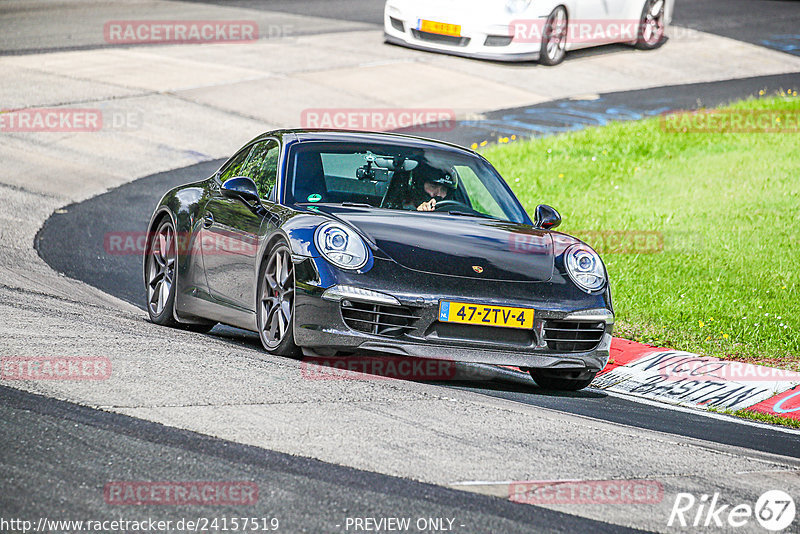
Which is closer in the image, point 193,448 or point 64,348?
point 193,448

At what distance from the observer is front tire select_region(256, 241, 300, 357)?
678 centimetres

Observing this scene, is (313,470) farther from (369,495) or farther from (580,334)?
(580,334)

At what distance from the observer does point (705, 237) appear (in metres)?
12.3

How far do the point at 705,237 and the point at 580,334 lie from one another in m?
5.72

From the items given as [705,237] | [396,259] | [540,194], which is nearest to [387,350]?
[396,259]

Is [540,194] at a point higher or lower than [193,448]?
lower
